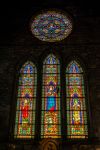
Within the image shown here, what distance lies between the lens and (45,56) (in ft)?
42.9

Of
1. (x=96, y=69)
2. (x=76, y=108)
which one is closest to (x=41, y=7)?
(x=96, y=69)

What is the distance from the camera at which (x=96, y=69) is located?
1245 cm

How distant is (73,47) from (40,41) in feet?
5.02

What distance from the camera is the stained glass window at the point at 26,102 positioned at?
448 inches

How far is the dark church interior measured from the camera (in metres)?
10.9

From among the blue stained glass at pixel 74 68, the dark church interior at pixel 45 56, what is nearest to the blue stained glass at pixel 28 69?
the dark church interior at pixel 45 56

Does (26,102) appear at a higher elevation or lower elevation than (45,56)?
lower

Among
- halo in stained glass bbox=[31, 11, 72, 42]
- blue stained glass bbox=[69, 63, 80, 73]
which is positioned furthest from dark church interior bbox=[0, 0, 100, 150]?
blue stained glass bbox=[69, 63, 80, 73]

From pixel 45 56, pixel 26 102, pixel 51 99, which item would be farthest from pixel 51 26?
pixel 26 102

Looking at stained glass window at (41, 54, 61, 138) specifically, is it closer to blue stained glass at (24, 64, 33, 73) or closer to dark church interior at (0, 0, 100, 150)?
dark church interior at (0, 0, 100, 150)

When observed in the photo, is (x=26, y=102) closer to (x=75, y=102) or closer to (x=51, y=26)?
(x=75, y=102)

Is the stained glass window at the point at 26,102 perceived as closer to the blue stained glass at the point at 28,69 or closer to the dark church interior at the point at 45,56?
the blue stained glass at the point at 28,69

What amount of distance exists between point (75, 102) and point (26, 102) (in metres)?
1.97

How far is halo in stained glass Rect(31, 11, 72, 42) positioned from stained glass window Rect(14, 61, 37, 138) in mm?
1711
